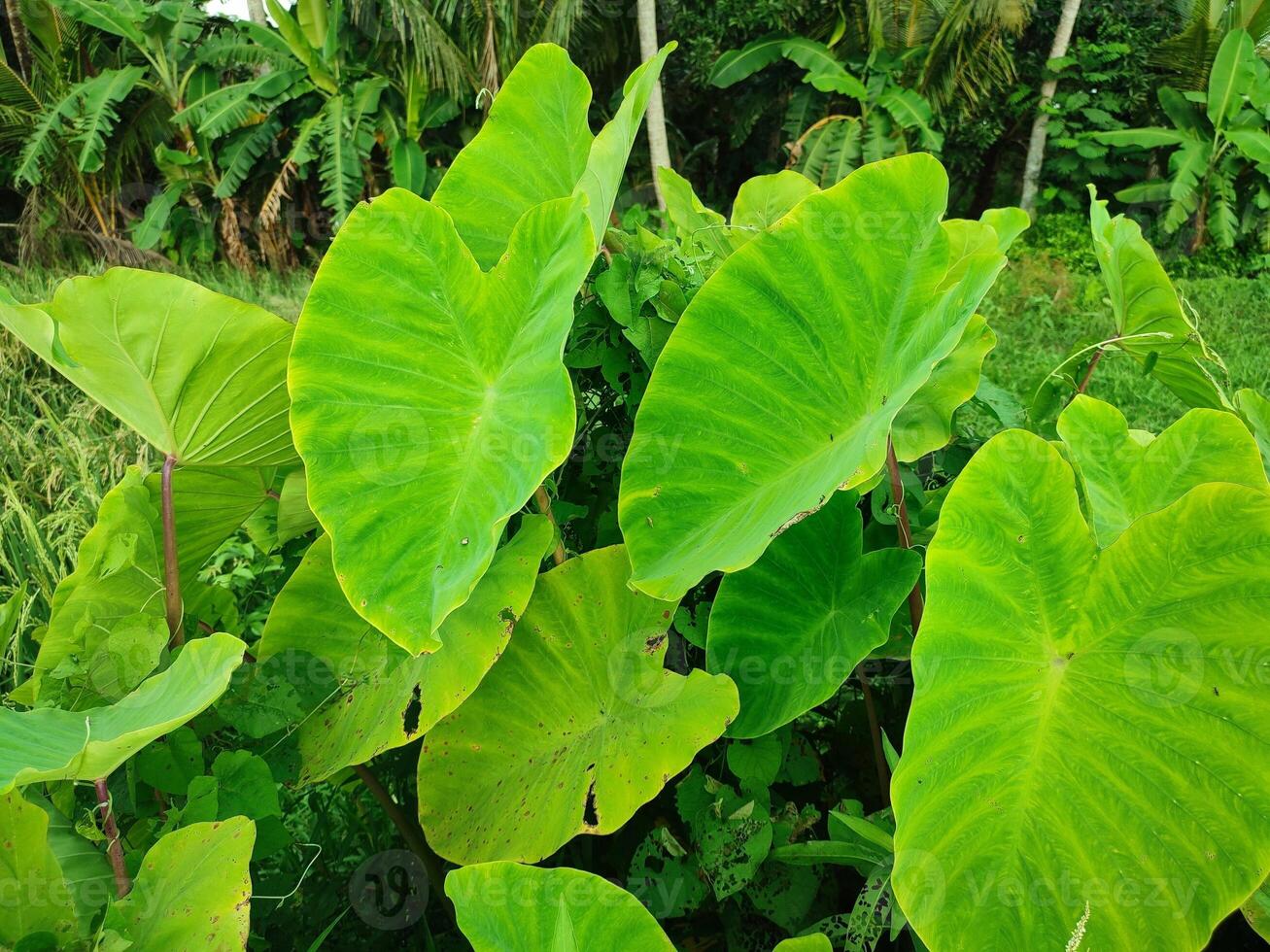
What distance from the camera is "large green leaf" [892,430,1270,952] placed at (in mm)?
532

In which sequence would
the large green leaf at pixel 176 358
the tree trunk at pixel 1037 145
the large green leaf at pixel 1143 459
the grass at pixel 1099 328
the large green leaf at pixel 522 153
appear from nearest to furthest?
1. the large green leaf at pixel 1143 459
2. the large green leaf at pixel 176 358
3. the large green leaf at pixel 522 153
4. the grass at pixel 1099 328
5. the tree trunk at pixel 1037 145

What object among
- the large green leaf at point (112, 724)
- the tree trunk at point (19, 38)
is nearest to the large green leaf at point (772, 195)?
the large green leaf at point (112, 724)

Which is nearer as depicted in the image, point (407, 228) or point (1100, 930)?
point (1100, 930)

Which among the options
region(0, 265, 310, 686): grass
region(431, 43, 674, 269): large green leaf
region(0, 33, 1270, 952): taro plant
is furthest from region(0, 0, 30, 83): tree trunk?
region(0, 33, 1270, 952): taro plant

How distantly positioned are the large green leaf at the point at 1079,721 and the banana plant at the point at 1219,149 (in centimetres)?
640

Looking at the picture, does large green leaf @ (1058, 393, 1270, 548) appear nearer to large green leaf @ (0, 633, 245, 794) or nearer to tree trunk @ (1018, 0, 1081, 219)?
large green leaf @ (0, 633, 245, 794)

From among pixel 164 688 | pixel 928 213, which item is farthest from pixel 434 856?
pixel 928 213

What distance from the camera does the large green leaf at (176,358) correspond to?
2.42 ft

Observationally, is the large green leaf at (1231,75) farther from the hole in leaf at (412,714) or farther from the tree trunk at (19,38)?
the tree trunk at (19,38)

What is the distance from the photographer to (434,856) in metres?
0.99

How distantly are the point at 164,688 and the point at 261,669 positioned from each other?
0.16 metres

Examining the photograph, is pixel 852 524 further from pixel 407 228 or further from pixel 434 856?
pixel 434 856

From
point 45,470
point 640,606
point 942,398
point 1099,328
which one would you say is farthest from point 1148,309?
point 1099,328

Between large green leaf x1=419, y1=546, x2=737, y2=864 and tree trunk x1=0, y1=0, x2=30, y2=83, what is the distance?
8.00 m
